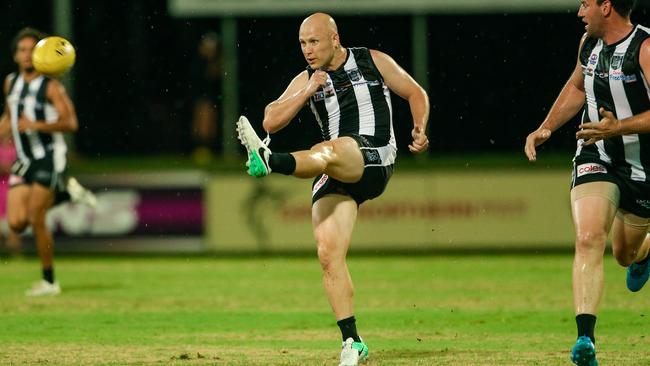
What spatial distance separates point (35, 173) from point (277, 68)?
7522mm

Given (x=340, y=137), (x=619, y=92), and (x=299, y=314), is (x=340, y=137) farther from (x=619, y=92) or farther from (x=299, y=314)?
(x=299, y=314)

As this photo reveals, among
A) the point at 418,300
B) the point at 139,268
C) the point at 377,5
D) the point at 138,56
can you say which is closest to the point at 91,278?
the point at 139,268

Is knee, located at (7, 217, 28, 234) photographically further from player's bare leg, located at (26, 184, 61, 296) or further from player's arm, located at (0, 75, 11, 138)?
player's arm, located at (0, 75, 11, 138)

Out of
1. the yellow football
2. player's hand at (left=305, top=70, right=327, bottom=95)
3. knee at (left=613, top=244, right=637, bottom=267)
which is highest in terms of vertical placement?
the yellow football

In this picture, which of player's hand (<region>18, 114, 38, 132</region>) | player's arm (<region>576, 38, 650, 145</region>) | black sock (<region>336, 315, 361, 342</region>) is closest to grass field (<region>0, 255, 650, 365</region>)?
black sock (<region>336, 315, 361, 342</region>)

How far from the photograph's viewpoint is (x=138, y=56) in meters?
20.2

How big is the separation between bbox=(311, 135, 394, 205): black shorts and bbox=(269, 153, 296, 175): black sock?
703 millimetres

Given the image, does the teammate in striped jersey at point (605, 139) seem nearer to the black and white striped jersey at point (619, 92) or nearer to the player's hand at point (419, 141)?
the black and white striped jersey at point (619, 92)

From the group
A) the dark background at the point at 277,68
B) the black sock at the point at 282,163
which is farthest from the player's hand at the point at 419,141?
the dark background at the point at 277,68

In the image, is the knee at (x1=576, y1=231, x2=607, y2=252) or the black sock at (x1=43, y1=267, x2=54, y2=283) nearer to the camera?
the knee at (x1=576, y1=231, x2=607, y2=252)

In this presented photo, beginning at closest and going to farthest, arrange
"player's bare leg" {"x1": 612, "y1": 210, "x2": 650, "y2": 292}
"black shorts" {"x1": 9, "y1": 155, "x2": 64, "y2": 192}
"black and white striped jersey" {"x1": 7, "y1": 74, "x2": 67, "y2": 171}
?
"player's bare leg" {"x1": 612, "y1": 210, "x2": 650, "y2": 292}
"black shorts" {"x1": 9, "y1": 155, "x2": 64, "y2": 192}
"black and white striped jersey" {"x1": 7, "y1": 74, "x2": 67, "y2": 171}

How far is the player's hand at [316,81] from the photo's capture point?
8.11 m

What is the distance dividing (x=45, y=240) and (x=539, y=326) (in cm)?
530

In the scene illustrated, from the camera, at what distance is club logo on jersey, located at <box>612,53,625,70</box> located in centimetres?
775
